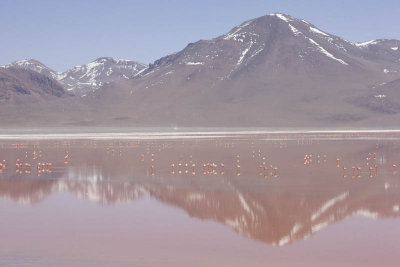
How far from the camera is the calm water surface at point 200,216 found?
15.1 m

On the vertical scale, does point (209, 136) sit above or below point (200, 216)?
below

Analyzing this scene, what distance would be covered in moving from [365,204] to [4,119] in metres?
171

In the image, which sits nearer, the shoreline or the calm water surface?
the calm water surface

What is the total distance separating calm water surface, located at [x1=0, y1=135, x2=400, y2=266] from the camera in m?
15.1

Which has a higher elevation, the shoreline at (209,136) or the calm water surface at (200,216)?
the calm water surface at (200,216)

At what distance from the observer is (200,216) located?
2050 centimetres

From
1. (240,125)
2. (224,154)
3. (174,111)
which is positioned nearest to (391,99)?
(240,125)

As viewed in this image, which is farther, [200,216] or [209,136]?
[209,136]

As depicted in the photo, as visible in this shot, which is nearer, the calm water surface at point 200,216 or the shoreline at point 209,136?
the calm water surface at point 200,216

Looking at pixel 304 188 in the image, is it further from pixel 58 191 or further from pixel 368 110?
pixel 368 110

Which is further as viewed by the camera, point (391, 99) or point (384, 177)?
point (391, 99)

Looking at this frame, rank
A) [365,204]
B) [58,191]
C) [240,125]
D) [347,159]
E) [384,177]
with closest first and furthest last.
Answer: [365,204] → [58,191] → [384,177] → [347,159] → [240,125]

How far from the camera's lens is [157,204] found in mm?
23172

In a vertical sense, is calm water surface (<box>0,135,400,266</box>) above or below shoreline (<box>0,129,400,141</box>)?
above
